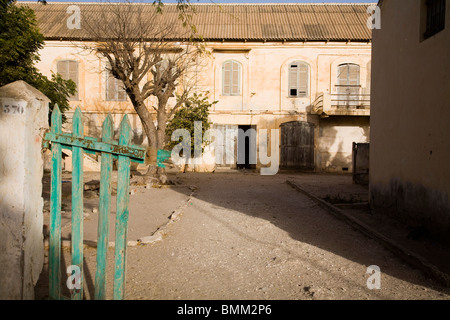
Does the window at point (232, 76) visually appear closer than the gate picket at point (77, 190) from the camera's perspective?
No

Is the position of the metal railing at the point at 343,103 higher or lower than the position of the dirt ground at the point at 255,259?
higher

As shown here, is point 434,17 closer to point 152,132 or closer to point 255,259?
point 255,259

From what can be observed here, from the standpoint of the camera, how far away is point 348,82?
18484 millimetres

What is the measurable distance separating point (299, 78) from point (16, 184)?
17.8m

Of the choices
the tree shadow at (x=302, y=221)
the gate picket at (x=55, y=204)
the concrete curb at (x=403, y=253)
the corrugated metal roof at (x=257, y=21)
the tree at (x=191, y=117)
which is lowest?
the tree shadow at (x=302, y=221)

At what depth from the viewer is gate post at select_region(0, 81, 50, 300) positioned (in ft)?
7.77

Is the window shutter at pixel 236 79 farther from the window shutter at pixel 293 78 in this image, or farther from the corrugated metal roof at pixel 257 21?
the window shutter at pixel 293 78

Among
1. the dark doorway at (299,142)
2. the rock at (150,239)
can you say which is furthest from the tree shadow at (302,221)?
the dark doorway at (299,142)

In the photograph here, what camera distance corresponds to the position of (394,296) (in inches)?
131

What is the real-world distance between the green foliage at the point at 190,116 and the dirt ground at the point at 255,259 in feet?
31.8

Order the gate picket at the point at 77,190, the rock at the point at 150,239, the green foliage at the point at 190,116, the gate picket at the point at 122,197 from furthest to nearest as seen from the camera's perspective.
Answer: the green foliage at the point at 190,116, the rock at the point at 150,239, the gate picket at the point at 77,190, the gate picket at the point at 122,197

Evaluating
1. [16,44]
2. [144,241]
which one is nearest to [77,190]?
[144,241]

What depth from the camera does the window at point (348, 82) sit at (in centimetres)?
1848
